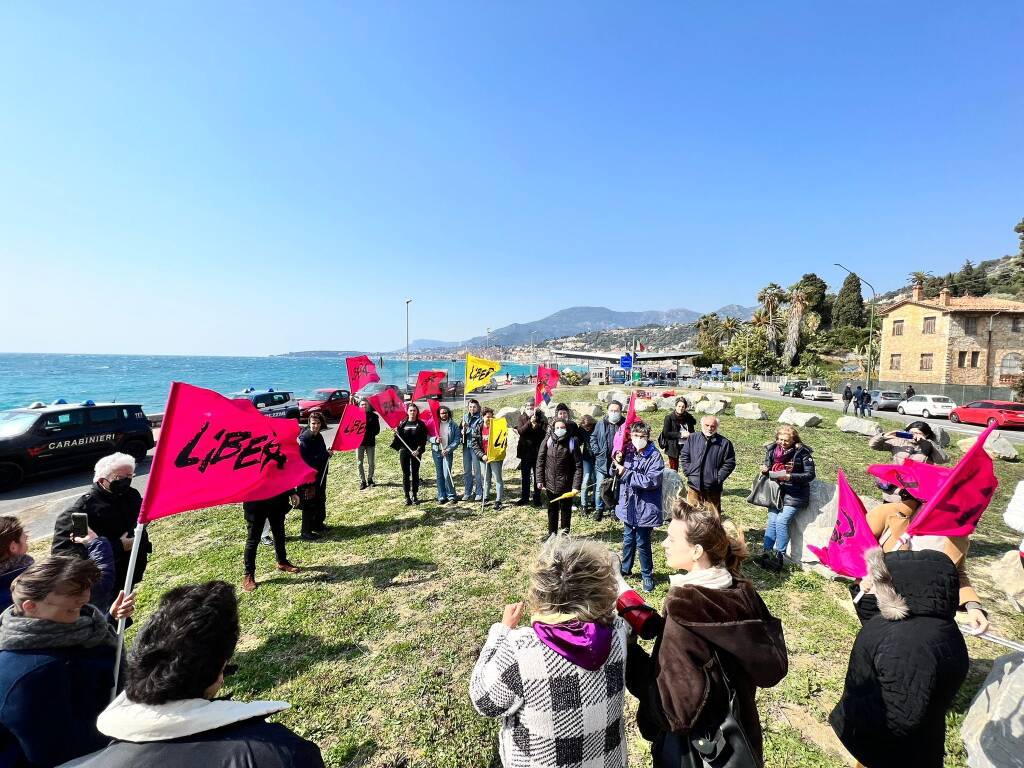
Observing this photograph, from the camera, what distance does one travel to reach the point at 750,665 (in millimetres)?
1830

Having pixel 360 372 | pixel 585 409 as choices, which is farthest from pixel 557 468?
pixel 585 409

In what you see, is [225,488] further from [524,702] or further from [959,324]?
[959,324]

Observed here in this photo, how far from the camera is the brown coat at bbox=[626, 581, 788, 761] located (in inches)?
72.0

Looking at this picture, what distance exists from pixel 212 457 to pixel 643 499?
4.68 metres

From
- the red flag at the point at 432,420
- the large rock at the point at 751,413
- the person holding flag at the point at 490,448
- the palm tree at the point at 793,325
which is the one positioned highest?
the palm tree at the point at 793,325

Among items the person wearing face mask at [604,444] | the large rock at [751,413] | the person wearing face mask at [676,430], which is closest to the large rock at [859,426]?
the large rock at [751,413]

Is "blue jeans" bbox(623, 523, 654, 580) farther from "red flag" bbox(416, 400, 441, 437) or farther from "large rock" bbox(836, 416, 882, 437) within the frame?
"large rock" bbox(836, 416, 882, 437)

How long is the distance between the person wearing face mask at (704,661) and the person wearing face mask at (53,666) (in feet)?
8.80

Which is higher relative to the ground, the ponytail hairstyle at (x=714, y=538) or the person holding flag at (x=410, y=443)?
the ponytail hairstyle at (x=714, y=538)

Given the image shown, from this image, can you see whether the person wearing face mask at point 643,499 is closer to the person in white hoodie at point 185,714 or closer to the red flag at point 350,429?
the person in white hoodie at point 185,714

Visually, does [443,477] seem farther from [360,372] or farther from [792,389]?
[792,389]

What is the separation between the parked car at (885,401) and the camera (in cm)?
2803

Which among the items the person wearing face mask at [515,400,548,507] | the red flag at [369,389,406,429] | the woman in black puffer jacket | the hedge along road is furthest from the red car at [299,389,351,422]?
the woman in black puffer jacket

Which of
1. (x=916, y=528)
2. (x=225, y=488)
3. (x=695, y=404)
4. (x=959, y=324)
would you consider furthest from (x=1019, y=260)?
(x=225, y=488)
